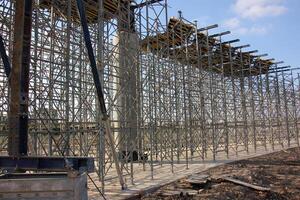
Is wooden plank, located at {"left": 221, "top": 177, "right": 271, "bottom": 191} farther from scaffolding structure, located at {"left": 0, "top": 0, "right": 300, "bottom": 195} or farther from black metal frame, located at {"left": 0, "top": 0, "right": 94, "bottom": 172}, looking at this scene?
black metal frame, located at {"left": 0, "top": 0, "right": 94, "bottom": 172}

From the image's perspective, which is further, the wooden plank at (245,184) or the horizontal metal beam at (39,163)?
the wooden plank at (245,184)

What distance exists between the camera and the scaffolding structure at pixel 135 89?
1022 centimetres

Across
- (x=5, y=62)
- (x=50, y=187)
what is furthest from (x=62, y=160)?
(x=5, y=62)

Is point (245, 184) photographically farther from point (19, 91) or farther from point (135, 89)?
point (19, 91)

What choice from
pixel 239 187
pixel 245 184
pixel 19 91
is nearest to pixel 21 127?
pixel 19 91

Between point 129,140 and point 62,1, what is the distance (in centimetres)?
493

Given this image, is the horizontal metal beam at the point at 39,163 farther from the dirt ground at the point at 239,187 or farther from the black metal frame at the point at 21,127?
the dirt ground at the point at 239,187

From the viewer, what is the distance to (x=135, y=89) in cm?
1327

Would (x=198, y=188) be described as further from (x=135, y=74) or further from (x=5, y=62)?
(x=5, y=62)

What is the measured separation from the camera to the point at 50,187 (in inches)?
191

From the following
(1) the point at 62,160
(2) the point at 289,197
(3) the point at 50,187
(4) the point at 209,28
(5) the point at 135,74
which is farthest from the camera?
(4) the point at 209,28

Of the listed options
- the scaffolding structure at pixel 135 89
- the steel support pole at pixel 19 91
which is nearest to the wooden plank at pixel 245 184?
the scaffolding structure at pixel 135 89

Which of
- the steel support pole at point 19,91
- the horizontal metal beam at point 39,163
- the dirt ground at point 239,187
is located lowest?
the dirt ground at point 239,187

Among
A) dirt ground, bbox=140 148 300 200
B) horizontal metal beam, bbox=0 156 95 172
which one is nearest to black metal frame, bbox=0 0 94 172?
horizontal metal beam, bbox=0 156 95 172
